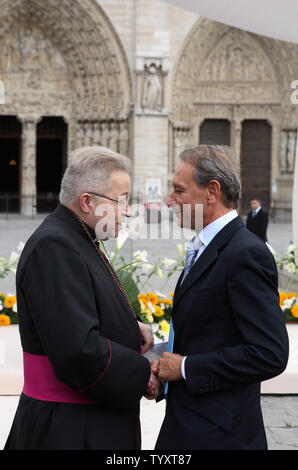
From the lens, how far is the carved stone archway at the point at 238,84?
71.1 ft

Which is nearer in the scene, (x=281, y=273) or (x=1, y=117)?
(x=281, y=273)

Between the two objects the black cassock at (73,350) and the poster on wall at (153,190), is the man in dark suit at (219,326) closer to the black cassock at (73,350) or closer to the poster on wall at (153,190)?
the black cassock at (73,350)

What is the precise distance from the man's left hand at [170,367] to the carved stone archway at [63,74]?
61.0ft

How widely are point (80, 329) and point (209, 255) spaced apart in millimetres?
493

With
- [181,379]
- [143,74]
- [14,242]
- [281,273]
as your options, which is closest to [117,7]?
[143,74]

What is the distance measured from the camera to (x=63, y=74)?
71.3 ft

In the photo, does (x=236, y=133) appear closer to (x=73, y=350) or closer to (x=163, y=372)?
(x=163, y=372)

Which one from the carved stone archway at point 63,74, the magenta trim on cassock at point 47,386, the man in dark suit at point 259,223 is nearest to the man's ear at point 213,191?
the magenta trim on cassock at point 47,386

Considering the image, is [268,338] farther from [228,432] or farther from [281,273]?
[281,273]

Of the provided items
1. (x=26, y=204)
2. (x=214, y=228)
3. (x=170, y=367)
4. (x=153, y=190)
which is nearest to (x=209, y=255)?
(x=214, y=228)

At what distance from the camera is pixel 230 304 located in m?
2.06

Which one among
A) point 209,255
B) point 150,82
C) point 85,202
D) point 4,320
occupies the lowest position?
point 4,320

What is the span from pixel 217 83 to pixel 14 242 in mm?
10894
